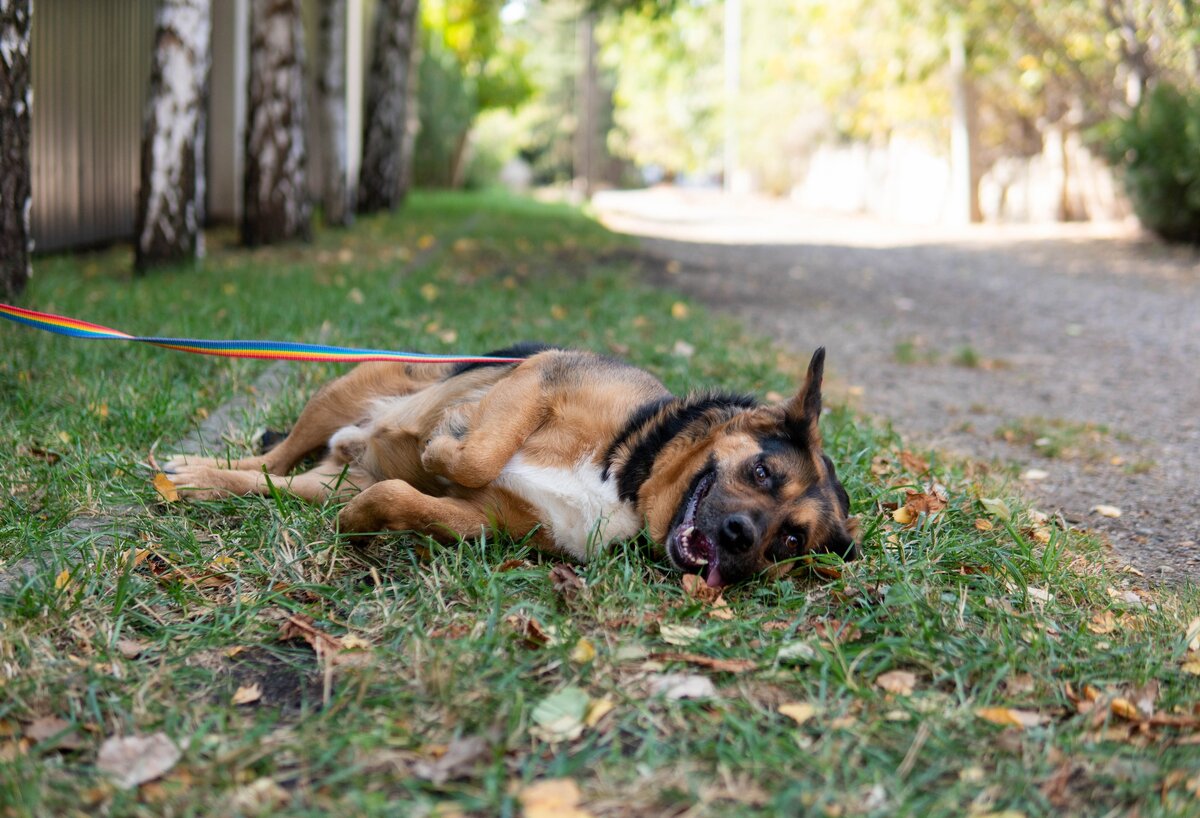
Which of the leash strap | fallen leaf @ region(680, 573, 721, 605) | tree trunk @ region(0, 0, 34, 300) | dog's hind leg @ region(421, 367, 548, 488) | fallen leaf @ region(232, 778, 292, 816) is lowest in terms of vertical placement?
fallen leaf @ region(232, 778, 292, 816)

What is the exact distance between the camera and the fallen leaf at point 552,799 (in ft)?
7.13

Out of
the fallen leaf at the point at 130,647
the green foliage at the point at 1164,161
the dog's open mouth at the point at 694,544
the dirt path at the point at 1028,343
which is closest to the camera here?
the fallen leaf at the point at 130,647

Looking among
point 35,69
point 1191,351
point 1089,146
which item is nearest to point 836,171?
point 1089,146

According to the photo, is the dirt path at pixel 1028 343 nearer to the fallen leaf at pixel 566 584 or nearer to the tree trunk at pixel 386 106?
the fallen leaf at pixel 566 584

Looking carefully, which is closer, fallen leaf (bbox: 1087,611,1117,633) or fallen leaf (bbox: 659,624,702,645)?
fallen leaf (bbox: 659,624,702,645)

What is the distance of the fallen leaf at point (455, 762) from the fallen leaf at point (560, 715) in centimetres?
16

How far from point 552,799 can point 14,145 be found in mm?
5463

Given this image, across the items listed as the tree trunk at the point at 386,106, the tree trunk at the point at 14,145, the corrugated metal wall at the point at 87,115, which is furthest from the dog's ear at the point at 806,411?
the tree trunk at the point at 386,106

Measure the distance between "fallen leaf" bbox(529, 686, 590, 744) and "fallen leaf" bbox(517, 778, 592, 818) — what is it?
0.61 ft

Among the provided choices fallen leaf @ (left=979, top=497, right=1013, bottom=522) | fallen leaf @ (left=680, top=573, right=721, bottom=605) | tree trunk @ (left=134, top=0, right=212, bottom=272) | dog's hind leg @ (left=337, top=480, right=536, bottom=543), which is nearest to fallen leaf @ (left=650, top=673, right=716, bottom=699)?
fallen leaf @ (left=680, top=573, right=721, bottom=605)

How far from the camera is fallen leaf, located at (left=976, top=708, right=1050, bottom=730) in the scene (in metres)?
2.63

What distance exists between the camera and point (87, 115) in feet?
33.8

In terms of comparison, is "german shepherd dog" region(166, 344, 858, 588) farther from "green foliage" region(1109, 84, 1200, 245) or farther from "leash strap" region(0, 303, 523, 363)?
"green foliage" region(1109, 84, 1200, 245)

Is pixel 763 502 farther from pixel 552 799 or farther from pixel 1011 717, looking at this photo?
pixel 552 799
